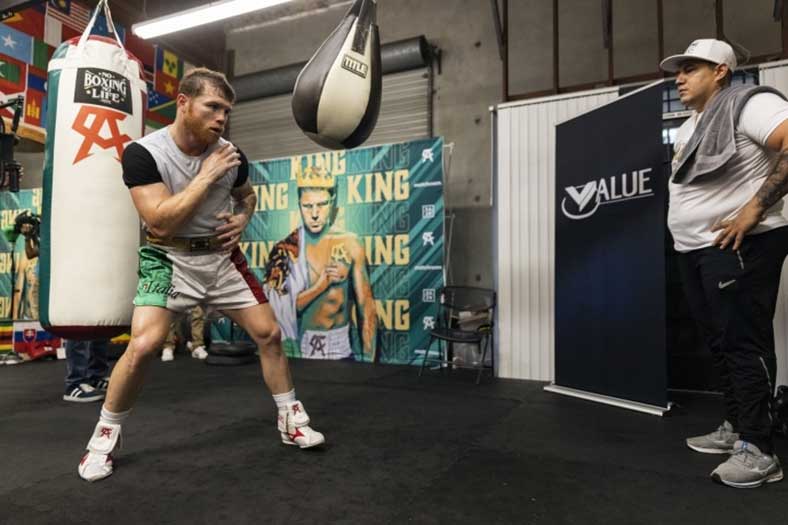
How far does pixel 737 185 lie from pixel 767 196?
199 millimetres

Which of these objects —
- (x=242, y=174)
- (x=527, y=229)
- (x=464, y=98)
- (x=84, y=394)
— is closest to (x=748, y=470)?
(x=242, y=174)

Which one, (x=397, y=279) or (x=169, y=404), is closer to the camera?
(x=169, y=404)

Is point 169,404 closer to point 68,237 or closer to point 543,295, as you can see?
point 68,237

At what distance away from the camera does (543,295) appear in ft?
13.0

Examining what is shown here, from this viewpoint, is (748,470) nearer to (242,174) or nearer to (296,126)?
(242,174)

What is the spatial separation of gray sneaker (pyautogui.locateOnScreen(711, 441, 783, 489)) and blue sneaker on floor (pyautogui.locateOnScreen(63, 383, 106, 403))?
3261 mm

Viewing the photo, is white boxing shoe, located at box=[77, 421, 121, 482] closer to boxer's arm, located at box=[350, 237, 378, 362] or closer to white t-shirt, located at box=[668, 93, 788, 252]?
white t-shirt, located at box=[668, 93, 788, 252]

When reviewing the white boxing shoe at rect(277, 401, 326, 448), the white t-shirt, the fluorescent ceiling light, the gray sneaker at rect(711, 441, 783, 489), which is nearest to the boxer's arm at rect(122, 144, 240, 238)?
the white boxing shoe at rect(277, 401, 326, 448)

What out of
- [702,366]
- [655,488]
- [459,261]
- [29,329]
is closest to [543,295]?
[702,366]

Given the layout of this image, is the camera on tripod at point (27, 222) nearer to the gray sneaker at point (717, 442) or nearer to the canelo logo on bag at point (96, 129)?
the canelo logo on bag at point (96, 129)

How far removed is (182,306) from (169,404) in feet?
4.75

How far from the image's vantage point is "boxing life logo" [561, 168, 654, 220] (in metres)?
3.00

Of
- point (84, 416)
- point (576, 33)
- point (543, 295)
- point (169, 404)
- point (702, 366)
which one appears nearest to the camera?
point (84, 416)

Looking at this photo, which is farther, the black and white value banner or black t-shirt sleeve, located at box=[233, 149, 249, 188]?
the black and white value banner
